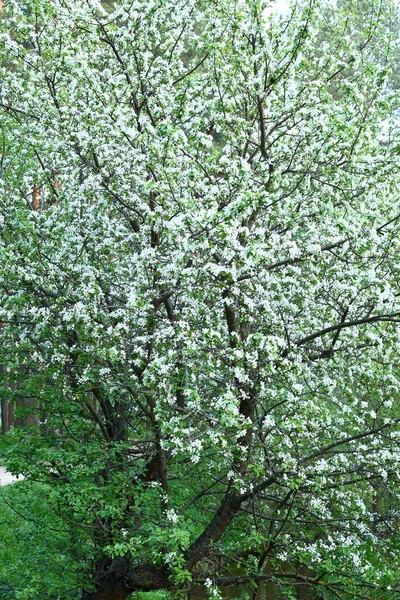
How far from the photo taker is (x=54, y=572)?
792cm

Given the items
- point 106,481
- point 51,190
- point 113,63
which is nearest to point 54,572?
point 106,481

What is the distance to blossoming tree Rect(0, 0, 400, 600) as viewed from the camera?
640 cm

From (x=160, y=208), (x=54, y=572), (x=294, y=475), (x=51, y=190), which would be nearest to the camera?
(x=160, y=208)

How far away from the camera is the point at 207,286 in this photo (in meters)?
6.50

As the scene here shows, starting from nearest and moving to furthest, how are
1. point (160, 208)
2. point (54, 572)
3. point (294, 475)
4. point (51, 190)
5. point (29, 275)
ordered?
1. point (160, 208)
2. point (294, 475)
3. point (29, 275)
4. point (54, 572)
5. point (51, 190)

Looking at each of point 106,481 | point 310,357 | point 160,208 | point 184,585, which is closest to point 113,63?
point 160,208

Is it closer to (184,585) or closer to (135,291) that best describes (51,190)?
(135,291)

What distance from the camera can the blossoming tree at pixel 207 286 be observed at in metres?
6.40

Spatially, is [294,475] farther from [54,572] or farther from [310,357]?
[54,572]

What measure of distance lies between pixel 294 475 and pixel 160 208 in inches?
113

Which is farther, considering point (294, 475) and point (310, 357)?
point (310, 357)

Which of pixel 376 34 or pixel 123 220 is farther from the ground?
pixel 376 34

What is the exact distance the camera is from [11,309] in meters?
7.95

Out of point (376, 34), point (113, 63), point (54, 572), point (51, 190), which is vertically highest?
point (376, 34)
